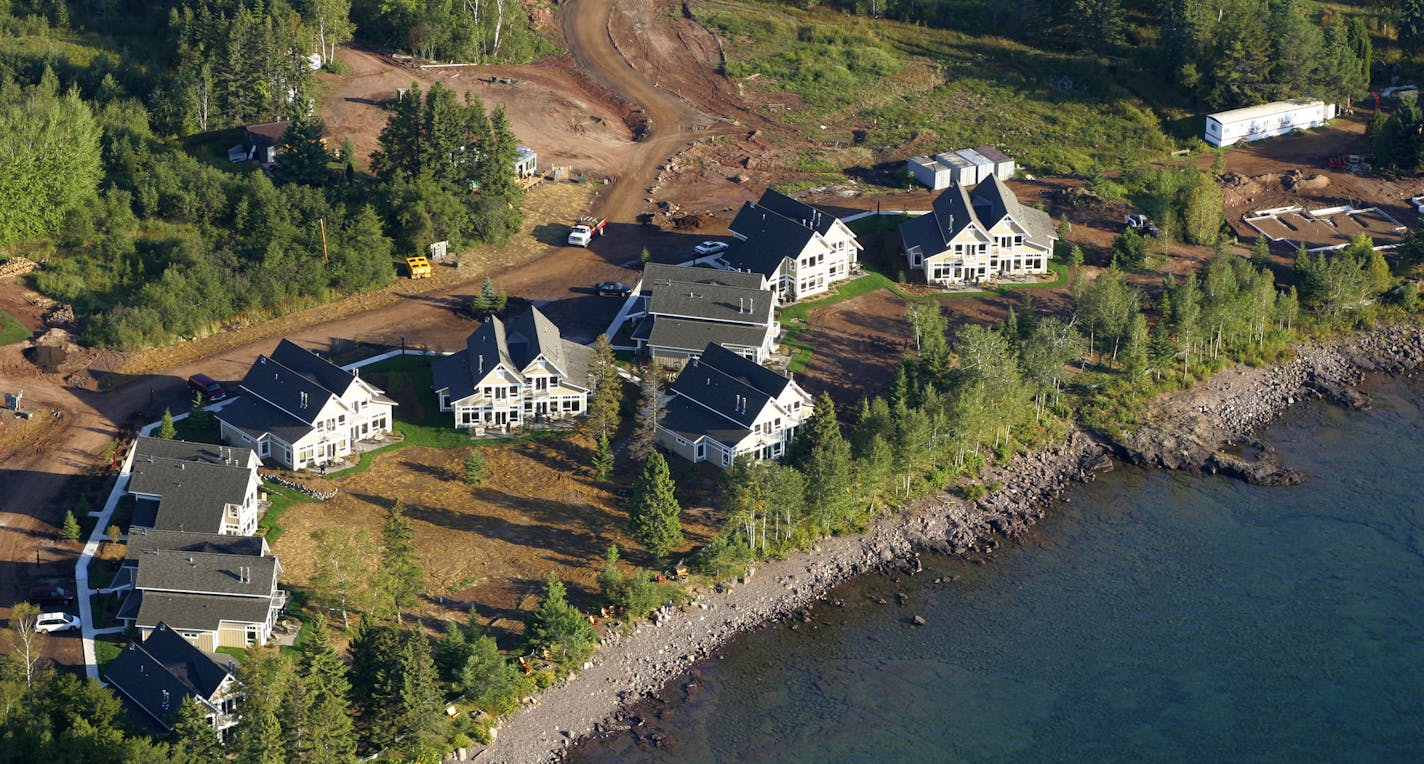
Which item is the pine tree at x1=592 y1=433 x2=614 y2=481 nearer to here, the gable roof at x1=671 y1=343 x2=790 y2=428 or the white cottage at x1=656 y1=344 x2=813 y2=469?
the white cottage at x1=656 y1=344 x2=813 y2=469

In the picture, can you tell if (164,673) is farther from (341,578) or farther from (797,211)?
(797,211)

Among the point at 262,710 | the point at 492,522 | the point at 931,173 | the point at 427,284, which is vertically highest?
the point at 931,173

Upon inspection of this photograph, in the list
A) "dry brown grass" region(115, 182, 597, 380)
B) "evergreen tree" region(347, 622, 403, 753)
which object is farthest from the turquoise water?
"dry brown grass" region(115, 182, 597, 380)

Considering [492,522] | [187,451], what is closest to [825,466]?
[492,522]

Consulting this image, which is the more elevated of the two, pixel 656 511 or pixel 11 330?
pixel 11 330

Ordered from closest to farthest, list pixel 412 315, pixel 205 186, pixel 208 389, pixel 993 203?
pixel 208 389, pixel 412 315, pixel 205 186, pixel 993 203

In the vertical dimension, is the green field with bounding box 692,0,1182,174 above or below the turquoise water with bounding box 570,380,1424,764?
above

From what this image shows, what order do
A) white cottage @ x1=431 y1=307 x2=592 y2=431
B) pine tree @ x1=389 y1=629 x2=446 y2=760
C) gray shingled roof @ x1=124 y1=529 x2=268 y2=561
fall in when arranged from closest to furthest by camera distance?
pine tree @ x1=389 y1=629 x2=446 y2=760 → gray shingled roof @ x1=124 y1=529 x2=268 y2=561 → white cottage @ x1=431 y1=307 x2=592 y2=431

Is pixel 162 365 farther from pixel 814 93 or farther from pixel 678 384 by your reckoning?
pixel 814 93
